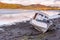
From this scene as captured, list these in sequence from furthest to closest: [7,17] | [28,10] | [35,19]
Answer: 1. [28,10]
2. [7,17]
3. [35,19]

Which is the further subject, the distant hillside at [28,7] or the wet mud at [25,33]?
the distant hillside at [28,7]

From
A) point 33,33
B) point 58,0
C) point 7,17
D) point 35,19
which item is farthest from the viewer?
point 58,0

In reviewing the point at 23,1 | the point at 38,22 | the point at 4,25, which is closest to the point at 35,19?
the point at 38,22

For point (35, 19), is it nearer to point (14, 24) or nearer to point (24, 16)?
point (14, 24)

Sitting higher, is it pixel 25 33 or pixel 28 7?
pixel 28 7

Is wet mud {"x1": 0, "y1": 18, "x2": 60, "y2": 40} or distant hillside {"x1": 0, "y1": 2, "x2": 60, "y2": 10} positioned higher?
distant hillside {"x1": 0, "y1": 2, "x2": 60, "y2": 10}

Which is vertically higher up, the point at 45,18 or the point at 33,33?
the point at 45,18

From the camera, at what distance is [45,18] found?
7176mm

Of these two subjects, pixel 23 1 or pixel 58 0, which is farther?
pixel 58 0

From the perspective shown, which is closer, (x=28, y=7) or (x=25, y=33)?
(x=25, y=33)

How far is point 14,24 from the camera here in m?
8.04

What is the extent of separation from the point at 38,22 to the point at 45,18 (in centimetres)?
34

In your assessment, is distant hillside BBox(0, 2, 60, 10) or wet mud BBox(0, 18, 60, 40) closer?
wet mud BBox(0, 18, 60, 40)

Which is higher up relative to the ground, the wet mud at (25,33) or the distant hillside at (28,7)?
the distant hillside at (28,7)
